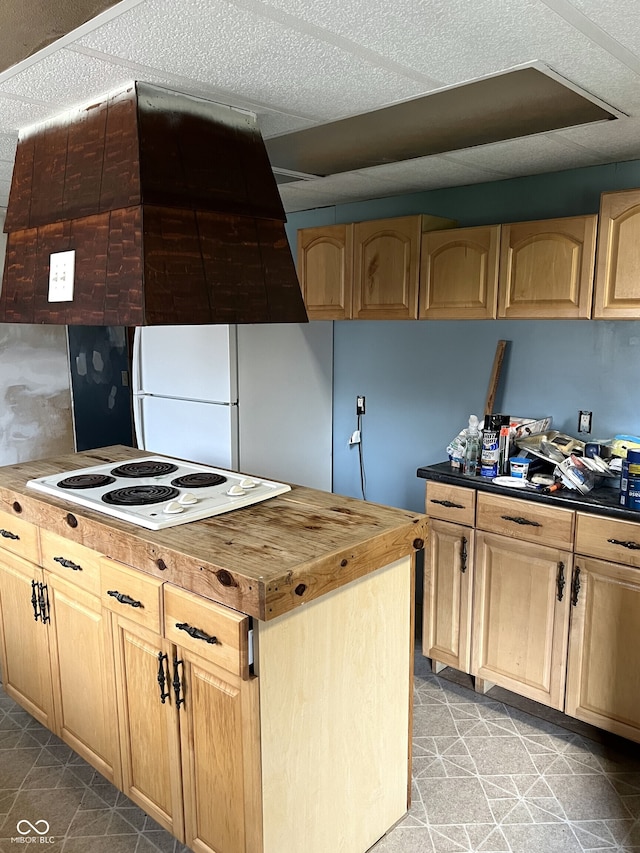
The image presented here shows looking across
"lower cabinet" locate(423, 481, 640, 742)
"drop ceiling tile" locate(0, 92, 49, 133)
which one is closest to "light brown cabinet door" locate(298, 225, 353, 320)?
"lower cabinet" locate(423, 481, 640, 742)

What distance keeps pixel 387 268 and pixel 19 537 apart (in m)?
2.00

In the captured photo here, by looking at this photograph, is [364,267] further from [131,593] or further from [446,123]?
[131,593]

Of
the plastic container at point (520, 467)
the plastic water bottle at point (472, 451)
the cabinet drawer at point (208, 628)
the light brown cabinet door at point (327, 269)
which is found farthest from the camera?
the light brown cabinet door at point (327, 269)

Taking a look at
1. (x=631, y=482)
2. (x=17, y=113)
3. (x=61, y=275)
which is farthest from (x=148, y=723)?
(x=17, y=113)

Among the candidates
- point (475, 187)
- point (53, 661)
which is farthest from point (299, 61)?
point (53, 661)

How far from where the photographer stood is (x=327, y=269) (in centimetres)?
340

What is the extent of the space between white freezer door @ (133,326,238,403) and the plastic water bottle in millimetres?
1289

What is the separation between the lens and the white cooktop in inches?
76.7

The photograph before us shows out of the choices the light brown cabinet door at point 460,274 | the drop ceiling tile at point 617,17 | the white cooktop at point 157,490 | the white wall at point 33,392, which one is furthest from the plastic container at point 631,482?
the white wall at point 33,392

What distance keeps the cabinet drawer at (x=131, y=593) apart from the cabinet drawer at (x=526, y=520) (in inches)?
56.6

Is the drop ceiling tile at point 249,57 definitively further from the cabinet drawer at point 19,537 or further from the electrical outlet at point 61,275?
the cabinet drawer at point 19,537

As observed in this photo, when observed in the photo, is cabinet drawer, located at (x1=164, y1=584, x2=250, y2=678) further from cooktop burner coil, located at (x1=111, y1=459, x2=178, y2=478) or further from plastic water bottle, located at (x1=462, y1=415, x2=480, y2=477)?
plastic water bottle, located at (x1=462, y1=415, x2=480, y2=477)

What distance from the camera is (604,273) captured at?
243cm

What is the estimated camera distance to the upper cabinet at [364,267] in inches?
120
